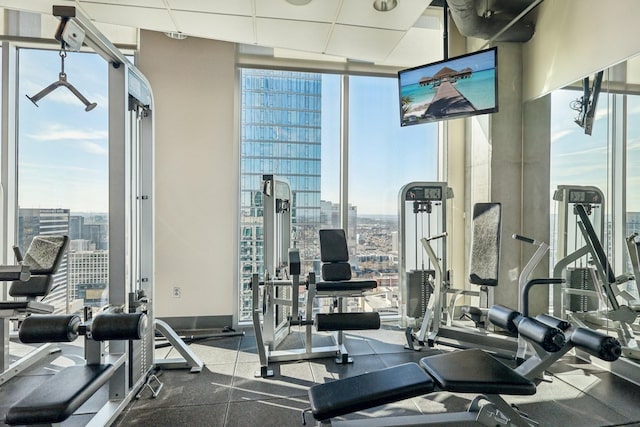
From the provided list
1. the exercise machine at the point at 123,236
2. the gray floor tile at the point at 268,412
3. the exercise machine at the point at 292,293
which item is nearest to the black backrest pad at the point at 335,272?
the exercise machine at the point at 292,293

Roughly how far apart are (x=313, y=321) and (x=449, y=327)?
56.5 inches

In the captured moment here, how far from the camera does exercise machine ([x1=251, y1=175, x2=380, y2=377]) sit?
287cm

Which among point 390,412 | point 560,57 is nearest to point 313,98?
point 560,57

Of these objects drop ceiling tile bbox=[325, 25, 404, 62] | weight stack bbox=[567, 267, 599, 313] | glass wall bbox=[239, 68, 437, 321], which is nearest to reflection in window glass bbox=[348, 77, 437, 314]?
glass wall bbox=[239, 68, 437, 321]

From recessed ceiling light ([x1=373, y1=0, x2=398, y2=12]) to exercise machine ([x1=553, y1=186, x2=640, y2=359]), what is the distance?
2352 mm

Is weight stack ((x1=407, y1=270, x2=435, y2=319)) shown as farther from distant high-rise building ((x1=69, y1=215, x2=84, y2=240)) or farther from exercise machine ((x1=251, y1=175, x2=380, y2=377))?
distant high-rise building ((x1=69, y1=215, x2=84, y2=240))

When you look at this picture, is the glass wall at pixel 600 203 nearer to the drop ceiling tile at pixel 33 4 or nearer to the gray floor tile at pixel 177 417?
the gray floor tile at pixel 177 417

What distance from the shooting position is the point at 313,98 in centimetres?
413

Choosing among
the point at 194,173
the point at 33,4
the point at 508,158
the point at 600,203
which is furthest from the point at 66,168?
the point at 600,203

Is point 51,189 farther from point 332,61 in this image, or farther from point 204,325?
point 332,61

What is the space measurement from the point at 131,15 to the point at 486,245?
Result: 157 inches

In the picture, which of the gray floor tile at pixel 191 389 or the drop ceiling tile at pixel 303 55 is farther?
the drop ceiling tile at pixel 303 55

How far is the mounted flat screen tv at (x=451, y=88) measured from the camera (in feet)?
10.3

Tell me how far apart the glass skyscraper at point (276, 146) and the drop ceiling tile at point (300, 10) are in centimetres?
102
